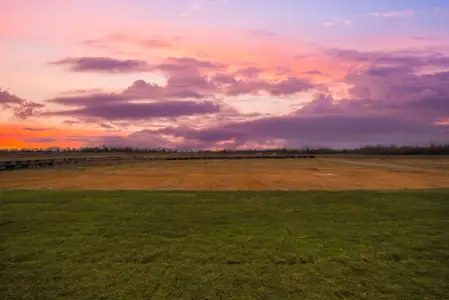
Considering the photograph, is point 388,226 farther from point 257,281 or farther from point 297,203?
point 257,281

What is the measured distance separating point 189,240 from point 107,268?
266 centimetres

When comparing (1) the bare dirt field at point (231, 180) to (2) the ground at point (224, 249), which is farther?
(1) the bare dirt field at point (231, 180)

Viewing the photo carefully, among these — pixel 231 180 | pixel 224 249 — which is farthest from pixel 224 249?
pixel 231 180

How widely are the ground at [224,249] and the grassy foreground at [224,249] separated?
3 centimetres

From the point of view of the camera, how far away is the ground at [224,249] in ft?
26.5

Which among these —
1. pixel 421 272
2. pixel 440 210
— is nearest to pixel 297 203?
pixel 440 210

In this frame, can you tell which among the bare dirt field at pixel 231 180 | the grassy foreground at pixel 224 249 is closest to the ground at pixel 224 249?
the grassy foreground at pixel 224 249

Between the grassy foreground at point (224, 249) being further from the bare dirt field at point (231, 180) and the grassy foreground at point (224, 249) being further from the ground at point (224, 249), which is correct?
the bare dirt field at point (231, 180)

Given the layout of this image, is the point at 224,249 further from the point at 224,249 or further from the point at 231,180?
the point at 231,180

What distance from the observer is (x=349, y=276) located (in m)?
8.71

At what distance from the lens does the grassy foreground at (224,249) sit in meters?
8.08

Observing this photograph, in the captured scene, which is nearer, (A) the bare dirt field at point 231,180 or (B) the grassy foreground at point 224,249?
(B) the grassy foreground at point 224,249

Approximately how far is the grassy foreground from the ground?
3cm

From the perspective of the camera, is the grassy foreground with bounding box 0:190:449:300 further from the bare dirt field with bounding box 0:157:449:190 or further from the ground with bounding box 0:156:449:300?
the bare dirt field with bounding box 0:157:449:190
